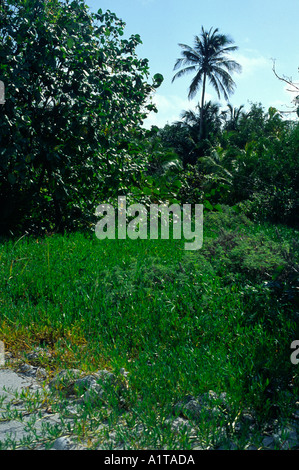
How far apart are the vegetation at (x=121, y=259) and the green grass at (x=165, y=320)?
14 mm

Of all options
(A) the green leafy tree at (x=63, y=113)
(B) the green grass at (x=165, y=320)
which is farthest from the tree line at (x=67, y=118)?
(B) the green grass at (x=165, y=320)

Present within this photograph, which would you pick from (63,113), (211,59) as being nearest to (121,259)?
(63,113)

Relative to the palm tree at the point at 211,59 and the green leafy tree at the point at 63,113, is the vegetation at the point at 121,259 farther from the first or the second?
the palm tree at the point at 211,59

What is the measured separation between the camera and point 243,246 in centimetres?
506

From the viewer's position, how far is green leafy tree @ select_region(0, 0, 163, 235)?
20.5 feet

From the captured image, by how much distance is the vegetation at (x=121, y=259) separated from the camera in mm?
2535

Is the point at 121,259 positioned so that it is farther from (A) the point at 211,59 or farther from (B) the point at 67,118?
(A) the point at 211,59

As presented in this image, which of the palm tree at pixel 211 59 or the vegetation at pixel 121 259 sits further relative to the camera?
the palm tree at pixel 211 59

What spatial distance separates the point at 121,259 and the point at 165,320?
1952 mm

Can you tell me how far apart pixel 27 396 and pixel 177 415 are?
2.84 ft

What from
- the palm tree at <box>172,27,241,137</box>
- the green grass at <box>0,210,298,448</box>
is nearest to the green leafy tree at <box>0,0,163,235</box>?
the green grass at <box>0,210,298,448</box>

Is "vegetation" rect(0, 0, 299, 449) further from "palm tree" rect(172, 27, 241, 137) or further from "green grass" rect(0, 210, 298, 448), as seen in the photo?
"palm tree" rect(172, 27, 241, 137)

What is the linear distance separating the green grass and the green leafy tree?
1504 mm
